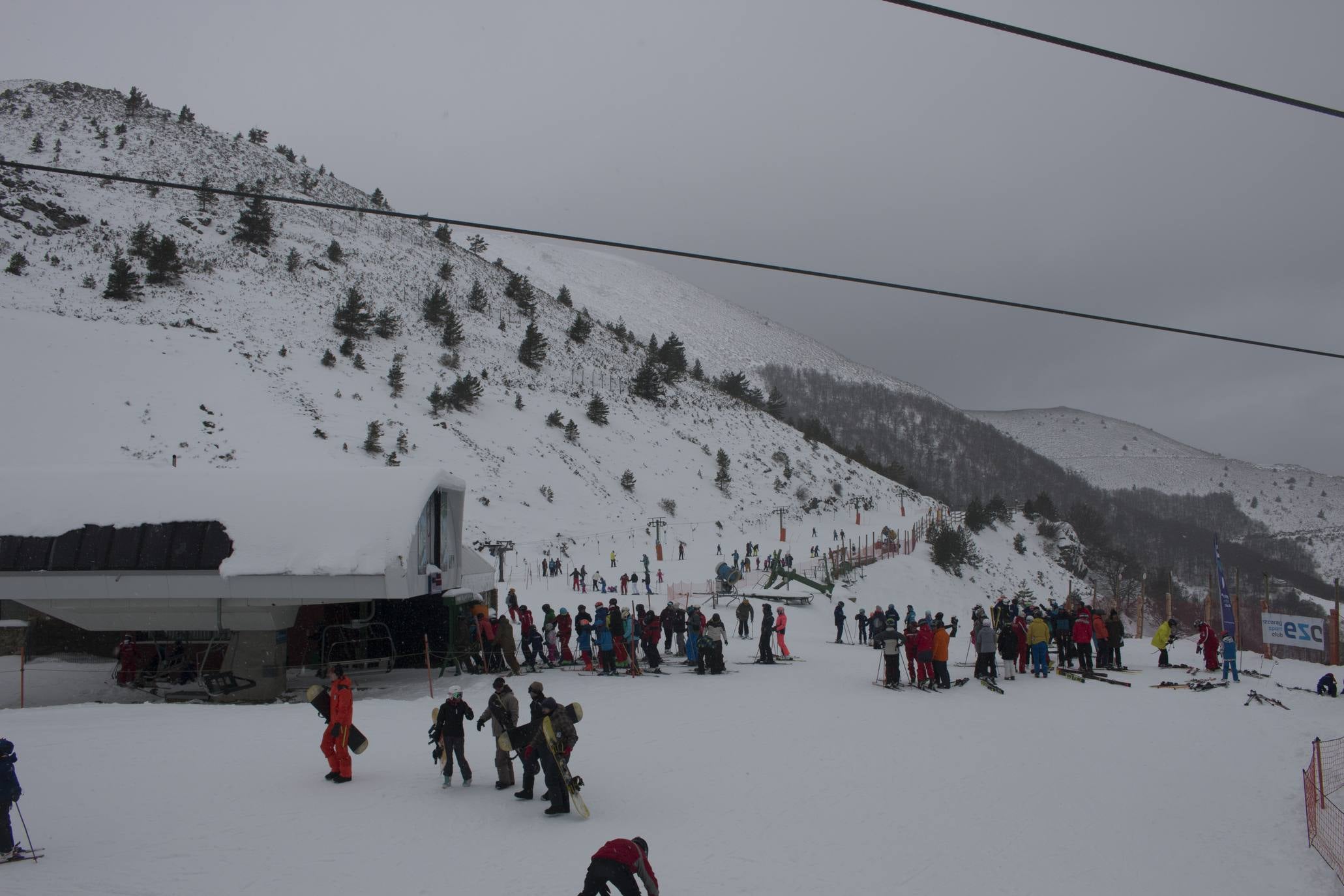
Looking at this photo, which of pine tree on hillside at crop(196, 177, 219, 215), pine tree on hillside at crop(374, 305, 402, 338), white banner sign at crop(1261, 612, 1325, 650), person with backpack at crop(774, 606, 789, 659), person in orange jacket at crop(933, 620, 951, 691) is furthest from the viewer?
pine tree on hillside at crop(196, 177, 219, 215)

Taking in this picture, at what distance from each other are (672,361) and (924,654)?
212 feet

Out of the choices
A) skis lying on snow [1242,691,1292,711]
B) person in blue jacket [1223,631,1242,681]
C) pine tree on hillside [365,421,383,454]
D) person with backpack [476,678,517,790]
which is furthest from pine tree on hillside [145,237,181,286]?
skis lying on snow [1242,691,1292,711]

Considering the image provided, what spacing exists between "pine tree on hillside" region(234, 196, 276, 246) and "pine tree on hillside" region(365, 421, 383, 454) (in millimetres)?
26346

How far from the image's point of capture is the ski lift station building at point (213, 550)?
14492 millimetres

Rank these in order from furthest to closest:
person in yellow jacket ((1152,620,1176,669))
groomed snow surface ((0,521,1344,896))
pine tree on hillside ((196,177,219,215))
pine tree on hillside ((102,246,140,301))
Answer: pine tree on hillside ((196,177,219,215)) → pine tree on hillside ((102,246,140,301)) → person in yellow jacket ((1152,620,1176,669)) → groomed snow surface ((0,521,1344,896))

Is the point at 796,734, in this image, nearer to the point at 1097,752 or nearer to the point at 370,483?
the point at 1097,752

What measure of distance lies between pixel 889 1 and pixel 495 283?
75.9 m

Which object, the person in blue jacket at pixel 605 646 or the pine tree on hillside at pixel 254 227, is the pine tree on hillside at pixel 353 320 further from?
the person in blue jacket at pixel 605 646

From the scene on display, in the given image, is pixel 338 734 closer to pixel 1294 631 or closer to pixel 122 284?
pixel 1294 631

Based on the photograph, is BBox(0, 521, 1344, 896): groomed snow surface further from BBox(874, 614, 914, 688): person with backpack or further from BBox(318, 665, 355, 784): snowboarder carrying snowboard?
BBox(874, 614, 914, 688): person with backpack

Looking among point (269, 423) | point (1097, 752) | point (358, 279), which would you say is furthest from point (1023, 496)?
point (1097, 752)

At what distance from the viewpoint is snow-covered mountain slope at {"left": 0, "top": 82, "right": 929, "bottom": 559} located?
4231 cm

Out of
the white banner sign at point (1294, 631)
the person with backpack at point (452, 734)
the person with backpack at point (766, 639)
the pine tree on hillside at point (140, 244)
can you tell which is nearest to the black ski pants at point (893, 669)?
the person with backpack at point (766, 639)

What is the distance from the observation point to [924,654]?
16.1 meters
